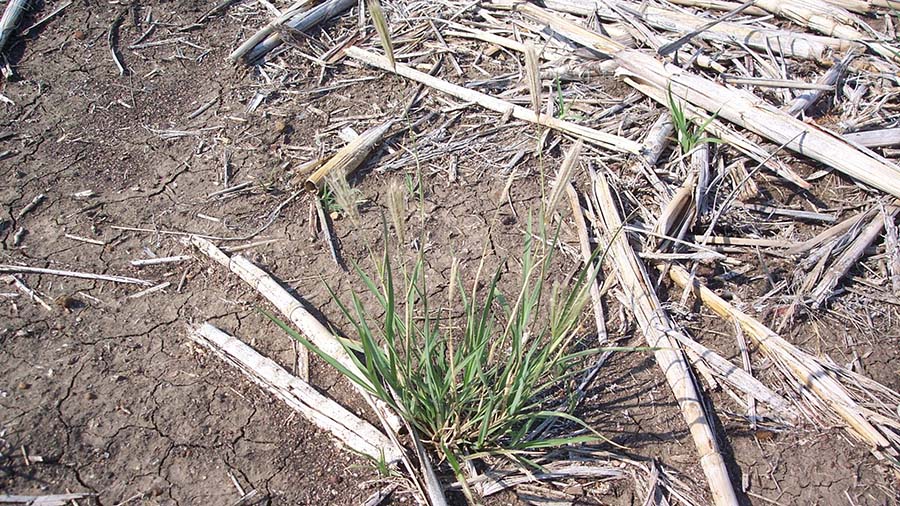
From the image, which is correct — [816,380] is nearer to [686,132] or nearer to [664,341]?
[664,341]

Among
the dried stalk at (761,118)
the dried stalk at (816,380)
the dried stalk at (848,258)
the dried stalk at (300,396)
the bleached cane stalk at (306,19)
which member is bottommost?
the dried stalk at (816,380)

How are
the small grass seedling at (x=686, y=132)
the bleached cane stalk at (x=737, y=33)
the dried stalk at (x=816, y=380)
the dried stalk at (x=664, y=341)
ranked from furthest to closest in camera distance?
the bleached cane stalk at (x=737, y=33)
the small grass seedling at (x=686, y=132)
the dried stalk at (x=816, y=380)
the dried stalk at (x=664, y=341)

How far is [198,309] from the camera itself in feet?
10.4

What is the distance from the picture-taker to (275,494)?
2.60 meters

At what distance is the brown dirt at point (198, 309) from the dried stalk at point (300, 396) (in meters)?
0.06

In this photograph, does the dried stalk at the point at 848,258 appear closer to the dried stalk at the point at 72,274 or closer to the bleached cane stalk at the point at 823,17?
the bleached cane stalk at the point at 823,17

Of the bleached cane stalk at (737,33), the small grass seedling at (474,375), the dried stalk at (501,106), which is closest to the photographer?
the small grass seedling at (474,375)

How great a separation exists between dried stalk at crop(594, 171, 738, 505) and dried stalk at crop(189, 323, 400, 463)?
3.67ft

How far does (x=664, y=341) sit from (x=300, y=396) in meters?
1.54

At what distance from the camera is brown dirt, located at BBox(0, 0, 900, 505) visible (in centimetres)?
265

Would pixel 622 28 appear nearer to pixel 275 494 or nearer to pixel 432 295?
pixel 432 295

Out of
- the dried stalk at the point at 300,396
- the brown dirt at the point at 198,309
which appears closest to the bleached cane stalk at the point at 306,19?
the brown dirt at the point at 198,309

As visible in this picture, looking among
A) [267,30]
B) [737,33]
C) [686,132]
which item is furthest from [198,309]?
[737,33]

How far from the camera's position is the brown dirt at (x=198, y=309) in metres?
2.65
